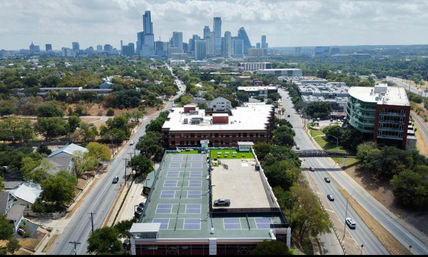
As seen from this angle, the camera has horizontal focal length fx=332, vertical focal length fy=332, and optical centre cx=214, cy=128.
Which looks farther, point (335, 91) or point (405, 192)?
point (335, 91)

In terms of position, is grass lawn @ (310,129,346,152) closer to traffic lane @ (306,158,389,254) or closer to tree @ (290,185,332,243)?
traffic lane @ (306,158,389,254)

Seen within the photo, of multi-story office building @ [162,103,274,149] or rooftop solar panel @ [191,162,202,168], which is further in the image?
multi-story office building @ [162,103,274,149]

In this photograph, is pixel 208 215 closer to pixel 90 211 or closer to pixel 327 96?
pixel 90 211

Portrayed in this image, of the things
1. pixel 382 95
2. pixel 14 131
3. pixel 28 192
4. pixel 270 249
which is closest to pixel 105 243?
pixel 270 249

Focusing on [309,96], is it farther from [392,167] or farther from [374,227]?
[374,227]

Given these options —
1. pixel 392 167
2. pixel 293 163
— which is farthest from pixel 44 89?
pixel 392 167

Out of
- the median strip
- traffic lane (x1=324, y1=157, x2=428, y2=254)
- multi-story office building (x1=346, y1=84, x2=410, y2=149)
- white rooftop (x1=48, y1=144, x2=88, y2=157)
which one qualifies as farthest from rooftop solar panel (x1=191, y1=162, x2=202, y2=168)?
multi-story office building (x1=346, y1=84, x2=410, y2=149)
